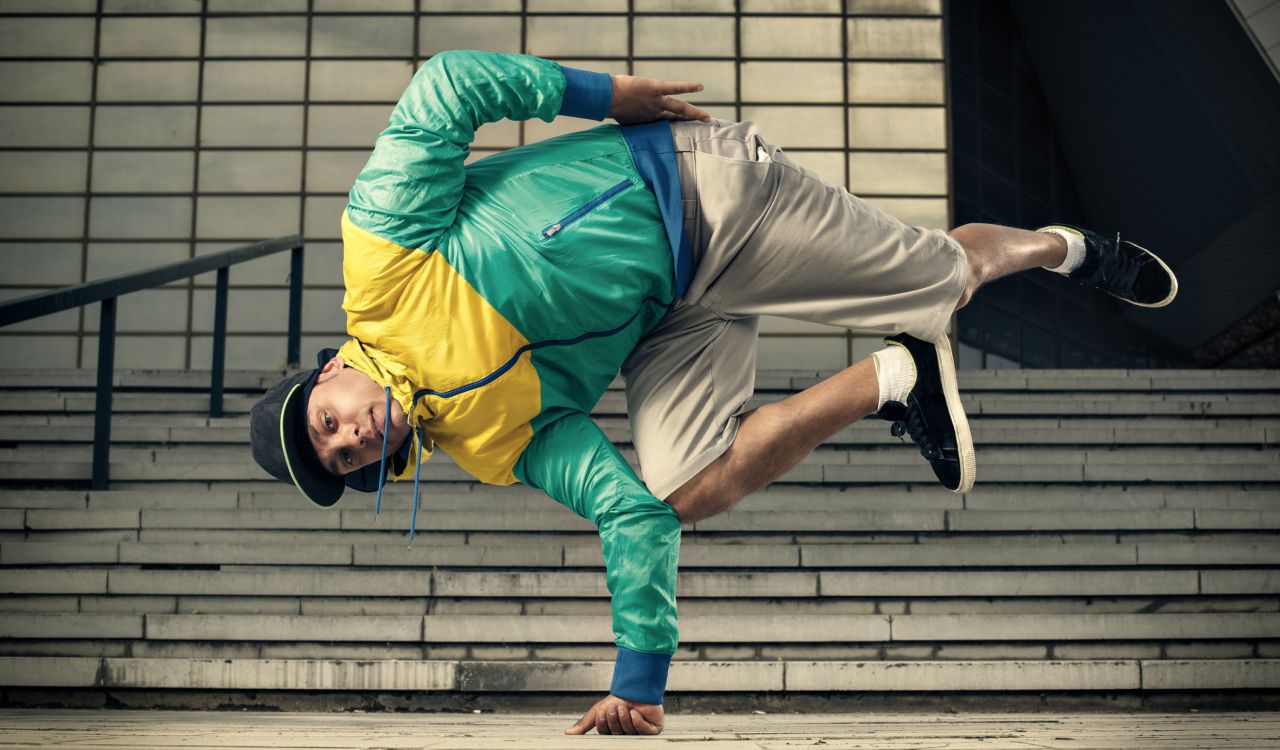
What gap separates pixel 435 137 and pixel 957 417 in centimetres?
135

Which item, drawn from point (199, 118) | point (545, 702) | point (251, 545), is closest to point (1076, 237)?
point (545, 702)

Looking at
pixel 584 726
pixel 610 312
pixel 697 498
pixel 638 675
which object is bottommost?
pixel 584 726

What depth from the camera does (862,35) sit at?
823 centimetres

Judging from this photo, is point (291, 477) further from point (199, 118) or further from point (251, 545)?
point (199, 118)

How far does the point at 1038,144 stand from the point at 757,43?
4.19 metres

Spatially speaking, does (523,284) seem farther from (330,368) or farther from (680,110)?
(680,110)

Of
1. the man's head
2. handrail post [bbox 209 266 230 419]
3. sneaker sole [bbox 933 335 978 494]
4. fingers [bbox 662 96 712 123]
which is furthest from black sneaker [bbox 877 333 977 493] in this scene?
handrail post [bbox 209 266 230 419]

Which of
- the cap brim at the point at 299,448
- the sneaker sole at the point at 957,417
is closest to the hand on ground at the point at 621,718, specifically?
the cap brim at the point at 299,448

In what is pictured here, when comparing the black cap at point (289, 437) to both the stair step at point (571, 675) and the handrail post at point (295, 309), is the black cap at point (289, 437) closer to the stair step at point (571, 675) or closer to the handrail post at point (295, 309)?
the stair step at point (571, 675)

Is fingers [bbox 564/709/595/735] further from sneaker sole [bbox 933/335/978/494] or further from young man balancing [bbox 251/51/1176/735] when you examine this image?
sneaker sole [bbox 933/335/978/494]

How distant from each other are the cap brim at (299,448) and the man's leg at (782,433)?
725 mm

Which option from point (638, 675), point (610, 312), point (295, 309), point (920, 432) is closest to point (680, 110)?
point (610, 312)

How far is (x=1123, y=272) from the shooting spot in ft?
9.77

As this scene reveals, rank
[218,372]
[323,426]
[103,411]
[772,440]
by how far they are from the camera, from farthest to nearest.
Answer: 1. [218,372]
2. [103,411]
3. [772,440]
4. [323,426]
